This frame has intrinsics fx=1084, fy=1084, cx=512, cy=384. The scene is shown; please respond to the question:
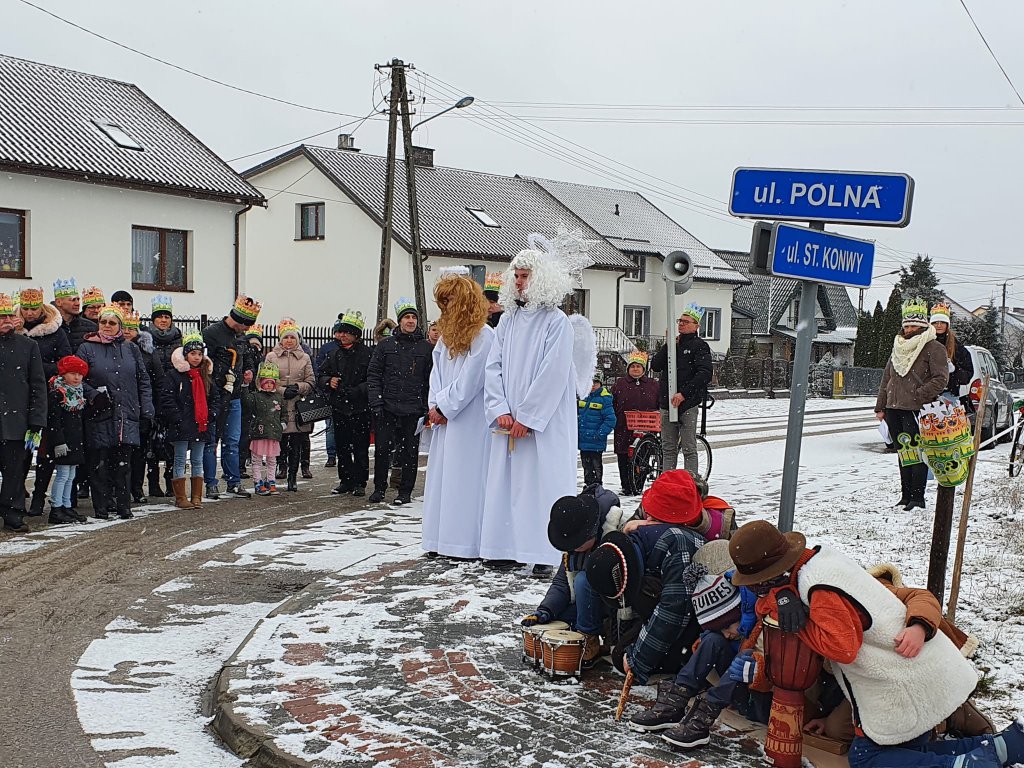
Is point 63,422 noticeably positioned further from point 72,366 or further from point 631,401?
point 631,401

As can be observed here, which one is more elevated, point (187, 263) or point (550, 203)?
point (550, 203)

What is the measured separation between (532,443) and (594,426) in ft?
13.2

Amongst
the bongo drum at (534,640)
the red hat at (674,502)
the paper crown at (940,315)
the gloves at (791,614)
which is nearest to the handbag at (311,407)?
the paper crown at (940,315)

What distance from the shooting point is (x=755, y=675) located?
4.57 meters

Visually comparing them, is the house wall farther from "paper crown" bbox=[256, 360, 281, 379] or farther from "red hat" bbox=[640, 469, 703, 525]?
"red hat" bbox=[640, 469, 703, 525]

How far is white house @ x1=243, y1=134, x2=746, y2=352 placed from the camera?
135ft

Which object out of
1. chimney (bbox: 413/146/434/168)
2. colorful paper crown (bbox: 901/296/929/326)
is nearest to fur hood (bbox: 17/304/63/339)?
colorful paper crown (bbox: 901/296/929/326)

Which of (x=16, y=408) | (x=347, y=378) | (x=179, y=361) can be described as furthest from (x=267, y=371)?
(x=16, y=408)

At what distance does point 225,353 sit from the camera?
11.8 meters

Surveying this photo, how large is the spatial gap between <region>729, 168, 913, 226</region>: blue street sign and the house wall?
23.3 meters

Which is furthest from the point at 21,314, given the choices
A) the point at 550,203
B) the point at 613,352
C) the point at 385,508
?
the point at 550,203

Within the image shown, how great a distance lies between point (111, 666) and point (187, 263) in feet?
84.7

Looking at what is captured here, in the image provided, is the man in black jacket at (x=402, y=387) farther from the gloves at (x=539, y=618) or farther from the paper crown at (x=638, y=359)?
the gloves at (x=539, y=618)

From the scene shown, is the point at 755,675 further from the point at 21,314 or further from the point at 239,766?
the point at 21,314
